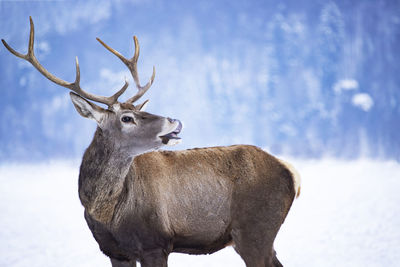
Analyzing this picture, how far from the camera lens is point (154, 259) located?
4.10 m

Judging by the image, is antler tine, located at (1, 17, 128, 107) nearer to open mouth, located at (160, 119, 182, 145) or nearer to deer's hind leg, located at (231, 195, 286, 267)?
open mouth, located at (160, 119, 182, 145)

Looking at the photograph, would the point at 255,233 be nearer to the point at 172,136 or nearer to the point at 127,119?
the point at 172,136

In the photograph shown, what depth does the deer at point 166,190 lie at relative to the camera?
166 inches

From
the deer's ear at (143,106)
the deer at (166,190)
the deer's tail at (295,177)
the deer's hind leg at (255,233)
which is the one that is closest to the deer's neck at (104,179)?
the deer at (166,190)

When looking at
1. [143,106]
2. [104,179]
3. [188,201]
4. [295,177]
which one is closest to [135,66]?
[143,106]

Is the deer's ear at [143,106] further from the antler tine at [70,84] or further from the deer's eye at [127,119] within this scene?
the deer's eye at [127,119]

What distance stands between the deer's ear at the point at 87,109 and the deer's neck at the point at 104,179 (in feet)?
0.85

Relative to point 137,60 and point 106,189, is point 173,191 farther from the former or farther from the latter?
point 137,60

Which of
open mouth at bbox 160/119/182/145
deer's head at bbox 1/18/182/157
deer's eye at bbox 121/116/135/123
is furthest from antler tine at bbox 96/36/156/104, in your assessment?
open mouth at bbox 160/119/182/145

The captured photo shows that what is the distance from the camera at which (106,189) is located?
424 cm

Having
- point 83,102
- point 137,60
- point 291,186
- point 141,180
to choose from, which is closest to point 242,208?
point 291,186

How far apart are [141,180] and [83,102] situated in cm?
98

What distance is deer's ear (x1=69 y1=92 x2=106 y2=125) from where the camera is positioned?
4285mm

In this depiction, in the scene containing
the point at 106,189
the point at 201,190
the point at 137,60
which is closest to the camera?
the point at 106,189
